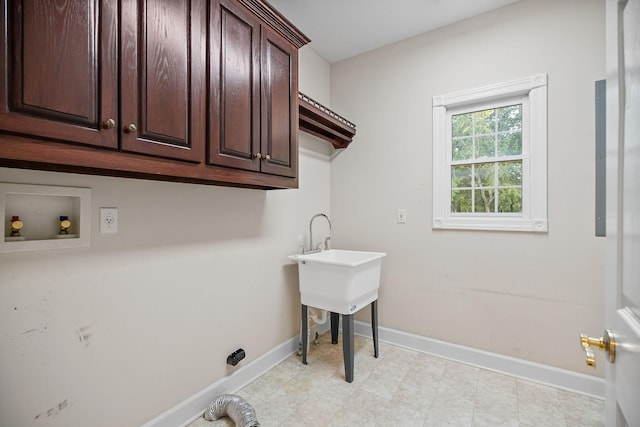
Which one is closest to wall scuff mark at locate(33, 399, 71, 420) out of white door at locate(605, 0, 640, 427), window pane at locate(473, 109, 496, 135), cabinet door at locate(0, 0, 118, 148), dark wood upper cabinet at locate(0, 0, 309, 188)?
dark wood upper cabinet at locate(0, 0, 309, 188)

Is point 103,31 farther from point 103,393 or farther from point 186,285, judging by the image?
point 103,393

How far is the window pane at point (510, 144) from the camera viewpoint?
2.07 meters

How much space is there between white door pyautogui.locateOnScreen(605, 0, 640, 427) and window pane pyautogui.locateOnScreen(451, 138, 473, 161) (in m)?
1.66

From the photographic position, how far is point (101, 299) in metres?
1.23

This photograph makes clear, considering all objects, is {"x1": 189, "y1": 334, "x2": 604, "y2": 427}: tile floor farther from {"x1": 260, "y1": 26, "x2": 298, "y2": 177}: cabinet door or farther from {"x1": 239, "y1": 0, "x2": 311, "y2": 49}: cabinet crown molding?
{"x1": 239, "y1": 0, "x2": 311, "y2": 49}: cabinet crown molding

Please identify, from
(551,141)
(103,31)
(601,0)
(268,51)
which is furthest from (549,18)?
(103,31)

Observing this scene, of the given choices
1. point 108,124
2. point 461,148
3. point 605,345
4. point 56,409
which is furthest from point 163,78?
point 461,148

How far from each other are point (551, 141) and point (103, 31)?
8.13ft

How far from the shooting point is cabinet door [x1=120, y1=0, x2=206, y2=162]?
1.02m

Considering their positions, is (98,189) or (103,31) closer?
(103,31)

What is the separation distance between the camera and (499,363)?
6.76ft

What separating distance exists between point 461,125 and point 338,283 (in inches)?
63.6

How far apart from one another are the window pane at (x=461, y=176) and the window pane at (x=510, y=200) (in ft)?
A: 0.80

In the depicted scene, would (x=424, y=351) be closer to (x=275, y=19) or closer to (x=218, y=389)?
(x=218, y=389)
